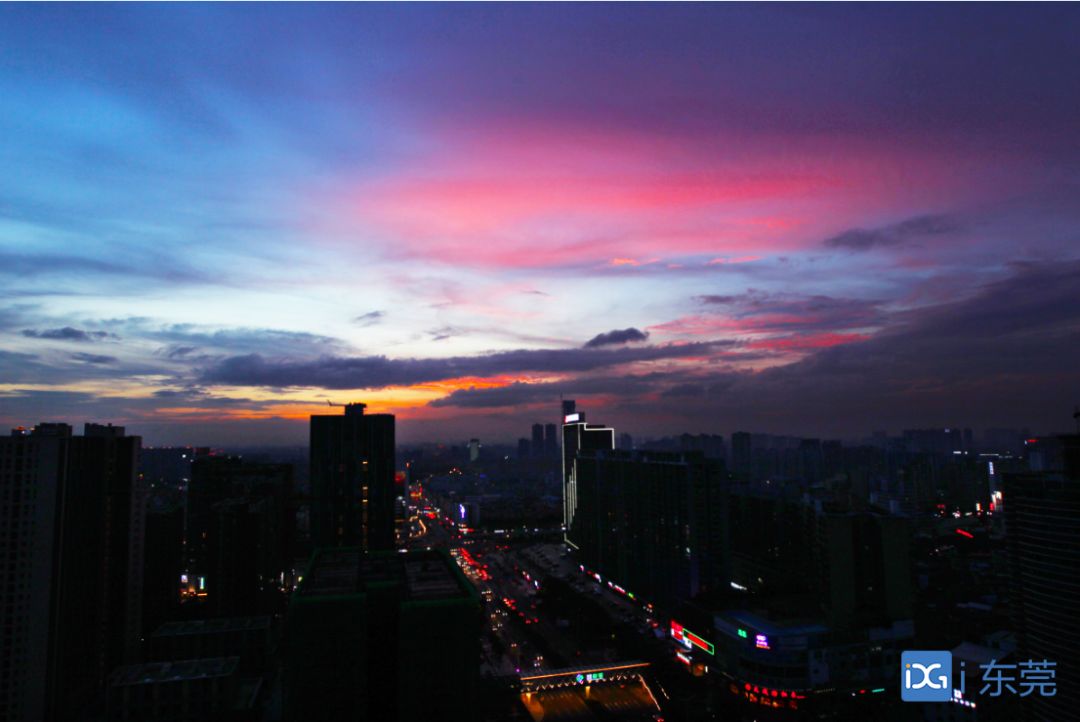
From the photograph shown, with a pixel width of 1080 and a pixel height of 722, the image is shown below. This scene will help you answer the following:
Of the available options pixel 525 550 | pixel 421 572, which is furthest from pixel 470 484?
pixel 421 572

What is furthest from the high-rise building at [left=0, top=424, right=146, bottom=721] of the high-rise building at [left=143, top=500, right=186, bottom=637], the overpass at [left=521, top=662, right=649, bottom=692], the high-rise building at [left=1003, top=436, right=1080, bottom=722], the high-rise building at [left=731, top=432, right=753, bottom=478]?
the high-rise building at [left=731, top=432, right=753, bottom=478]

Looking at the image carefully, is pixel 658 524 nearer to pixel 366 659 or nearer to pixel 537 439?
pixel 366 659

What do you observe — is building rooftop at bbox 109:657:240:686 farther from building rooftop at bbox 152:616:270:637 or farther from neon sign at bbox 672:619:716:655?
neon sign at bbox 672:619:716:655

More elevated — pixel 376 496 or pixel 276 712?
pixel 376 496

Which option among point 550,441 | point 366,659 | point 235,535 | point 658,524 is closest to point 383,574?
point 366,659

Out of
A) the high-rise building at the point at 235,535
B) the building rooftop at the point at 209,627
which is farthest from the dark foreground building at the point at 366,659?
the high-rise building at the point at 235,535

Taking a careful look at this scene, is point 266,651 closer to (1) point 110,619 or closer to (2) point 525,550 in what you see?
(1) point 110,619

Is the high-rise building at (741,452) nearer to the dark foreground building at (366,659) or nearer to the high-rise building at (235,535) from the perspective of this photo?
the high-rise building at (235,535)
